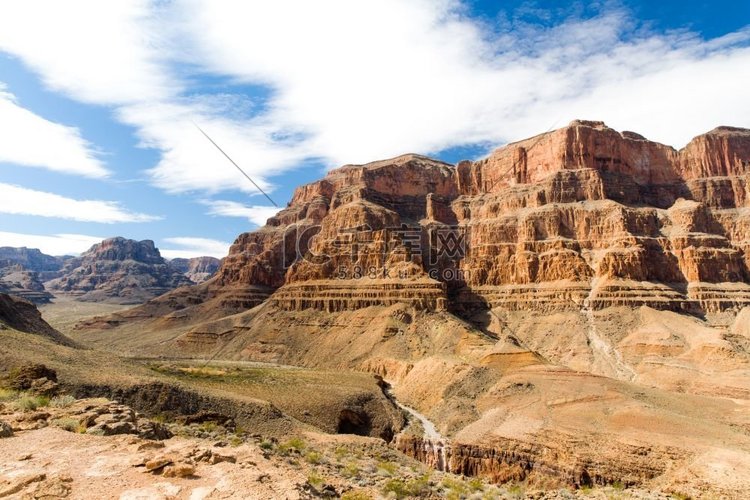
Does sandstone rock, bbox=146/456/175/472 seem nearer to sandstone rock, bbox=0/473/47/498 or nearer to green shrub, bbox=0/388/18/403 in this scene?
sandstone rock, bbox=0/473/47/498

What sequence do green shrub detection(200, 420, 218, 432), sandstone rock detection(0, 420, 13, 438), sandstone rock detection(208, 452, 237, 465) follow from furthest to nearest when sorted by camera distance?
green shrub detection(200, 420, 218, 432), sandstone rock detection(0, 420, 13, 438), sandstone rock detection(208, 452, 237, 465)

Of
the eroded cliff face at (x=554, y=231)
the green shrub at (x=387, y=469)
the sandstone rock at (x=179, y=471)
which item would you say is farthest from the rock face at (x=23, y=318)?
the sandstone rock at (x=179, y=471)

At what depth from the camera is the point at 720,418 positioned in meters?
37.9

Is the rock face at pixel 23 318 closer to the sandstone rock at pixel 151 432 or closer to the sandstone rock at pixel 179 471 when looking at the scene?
the sandstone rock at pixel 151 432

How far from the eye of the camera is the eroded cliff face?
87875 mm

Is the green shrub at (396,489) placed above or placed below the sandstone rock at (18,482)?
below

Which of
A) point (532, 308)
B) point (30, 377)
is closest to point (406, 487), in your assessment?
point (30, 377)

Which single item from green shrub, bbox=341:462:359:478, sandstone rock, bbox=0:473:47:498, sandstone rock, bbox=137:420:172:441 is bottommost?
green shrub, bbox=341:462:359:478

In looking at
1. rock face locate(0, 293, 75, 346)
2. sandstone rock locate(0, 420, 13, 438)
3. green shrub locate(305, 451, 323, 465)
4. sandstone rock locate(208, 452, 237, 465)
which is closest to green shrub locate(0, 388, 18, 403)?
sandstone rock locate(0, 420, 13, 438)

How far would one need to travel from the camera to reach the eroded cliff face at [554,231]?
87875mm

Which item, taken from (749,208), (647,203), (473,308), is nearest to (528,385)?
(473,308)

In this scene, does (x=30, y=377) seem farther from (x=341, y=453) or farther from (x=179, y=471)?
(x=179, y=471)

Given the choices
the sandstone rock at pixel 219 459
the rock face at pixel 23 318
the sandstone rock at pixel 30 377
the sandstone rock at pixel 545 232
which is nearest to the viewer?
the sandstone rock at pixel 219 459

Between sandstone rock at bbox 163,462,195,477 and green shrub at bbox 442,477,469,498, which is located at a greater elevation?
sandstone rock at bbox 163,462,195,477
